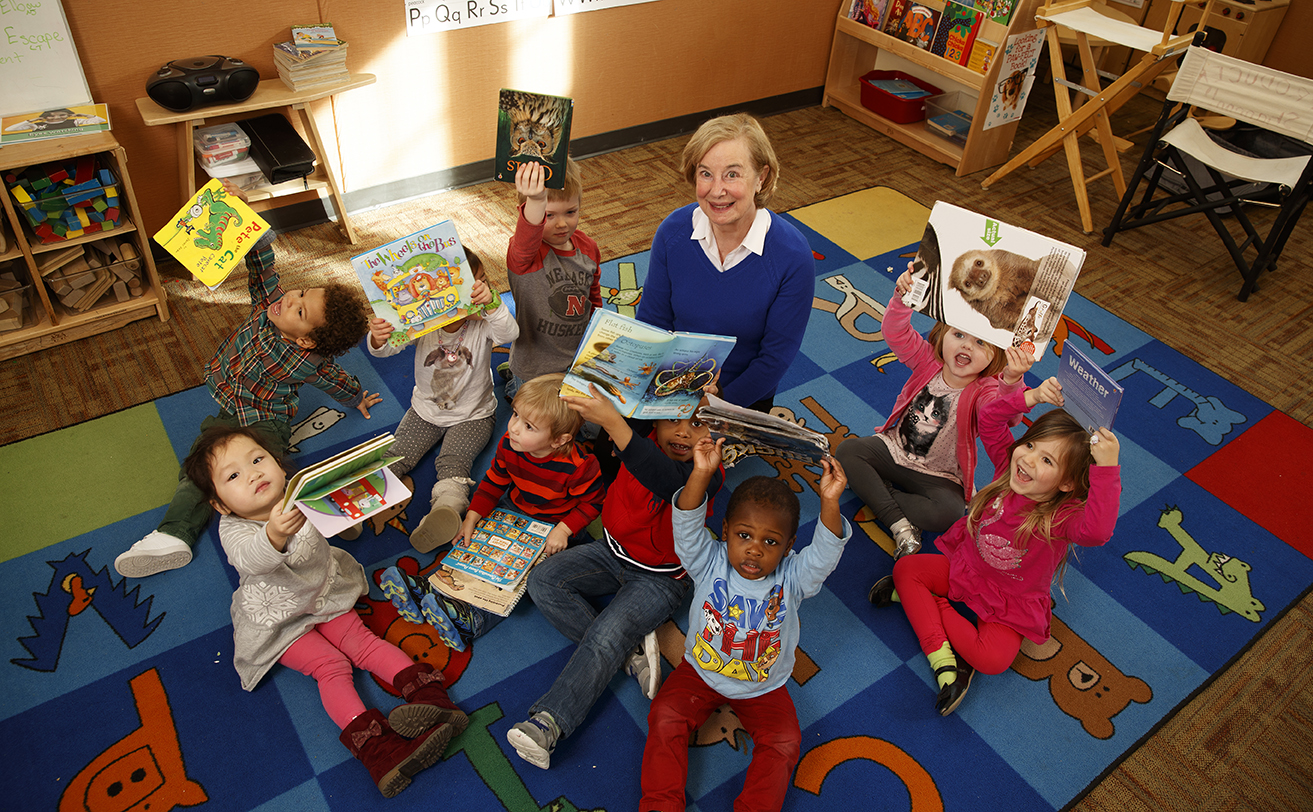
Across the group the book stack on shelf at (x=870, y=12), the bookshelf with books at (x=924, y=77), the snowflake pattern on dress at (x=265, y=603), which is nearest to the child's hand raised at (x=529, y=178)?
the snowflake pattern on dress at (x=265, y=603)

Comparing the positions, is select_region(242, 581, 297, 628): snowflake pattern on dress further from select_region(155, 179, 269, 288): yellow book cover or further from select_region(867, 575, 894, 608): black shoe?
select_region(867, 575, 894, 608): black shoe

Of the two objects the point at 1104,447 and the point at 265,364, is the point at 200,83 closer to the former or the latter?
the point at 265,364

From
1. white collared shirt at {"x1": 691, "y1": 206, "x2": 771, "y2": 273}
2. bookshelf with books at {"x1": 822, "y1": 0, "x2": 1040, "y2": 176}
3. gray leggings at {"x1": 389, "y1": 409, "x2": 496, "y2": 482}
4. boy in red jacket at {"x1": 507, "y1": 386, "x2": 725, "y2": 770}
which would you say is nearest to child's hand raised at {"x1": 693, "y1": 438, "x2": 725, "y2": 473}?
boy in red jacket at {"x1": 507, "y1": 386, "x2": 725, "y2": 770}

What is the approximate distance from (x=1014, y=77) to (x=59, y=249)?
462 cm

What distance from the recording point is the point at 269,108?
3.49 m

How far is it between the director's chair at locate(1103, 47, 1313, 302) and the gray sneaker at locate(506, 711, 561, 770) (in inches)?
148

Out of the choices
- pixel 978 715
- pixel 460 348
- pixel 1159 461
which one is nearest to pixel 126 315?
pixel 460 348

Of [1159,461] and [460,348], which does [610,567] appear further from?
[1159,461]

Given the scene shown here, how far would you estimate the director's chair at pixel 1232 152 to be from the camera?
3.47m

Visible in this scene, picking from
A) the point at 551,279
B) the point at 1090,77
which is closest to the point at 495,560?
the point at 551,279

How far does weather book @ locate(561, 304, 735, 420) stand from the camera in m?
1.89

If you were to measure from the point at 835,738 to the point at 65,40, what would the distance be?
356 cm

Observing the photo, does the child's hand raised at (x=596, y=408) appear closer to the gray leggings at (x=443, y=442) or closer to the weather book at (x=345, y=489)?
the weather book at (x=345, y=489)

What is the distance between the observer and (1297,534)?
9.08 feet
